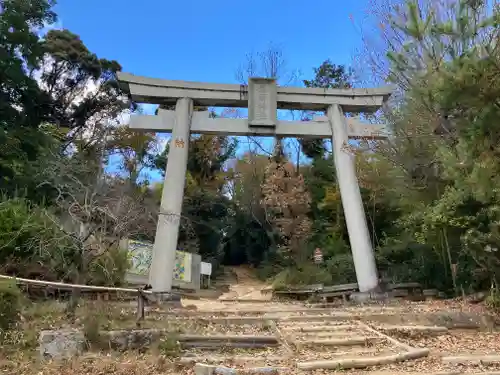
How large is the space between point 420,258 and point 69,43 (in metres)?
21.3

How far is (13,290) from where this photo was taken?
5.71 m

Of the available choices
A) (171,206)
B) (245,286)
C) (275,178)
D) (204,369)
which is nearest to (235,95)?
(171,206)

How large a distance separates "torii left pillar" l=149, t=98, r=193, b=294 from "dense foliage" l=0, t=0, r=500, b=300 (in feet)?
2.45

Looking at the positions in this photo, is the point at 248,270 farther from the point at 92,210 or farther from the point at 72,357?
the point at 72,357

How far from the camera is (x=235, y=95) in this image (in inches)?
488

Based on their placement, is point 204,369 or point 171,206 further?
point 171,206

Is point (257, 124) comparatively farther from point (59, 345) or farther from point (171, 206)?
point (59, 345)

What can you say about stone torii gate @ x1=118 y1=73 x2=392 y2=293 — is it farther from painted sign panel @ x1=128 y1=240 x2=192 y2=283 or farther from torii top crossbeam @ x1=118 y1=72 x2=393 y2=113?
painted sign panel @ x1=128 y1=240 x2=192 y2=283

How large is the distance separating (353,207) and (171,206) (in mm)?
5057

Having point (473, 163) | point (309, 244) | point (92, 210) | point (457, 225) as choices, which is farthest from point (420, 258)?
point (92, 210)

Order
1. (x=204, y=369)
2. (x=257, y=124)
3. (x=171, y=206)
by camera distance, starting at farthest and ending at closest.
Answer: (x=257, y=124) → (x=171, y=206) → (x=204, y=369)

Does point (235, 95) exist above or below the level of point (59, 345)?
above

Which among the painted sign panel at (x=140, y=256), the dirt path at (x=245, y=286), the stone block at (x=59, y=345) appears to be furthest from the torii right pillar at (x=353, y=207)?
the stone block at (x=59, y=345)

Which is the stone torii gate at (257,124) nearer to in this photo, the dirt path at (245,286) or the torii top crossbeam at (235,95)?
the torii top crossbeam at (235,95)
